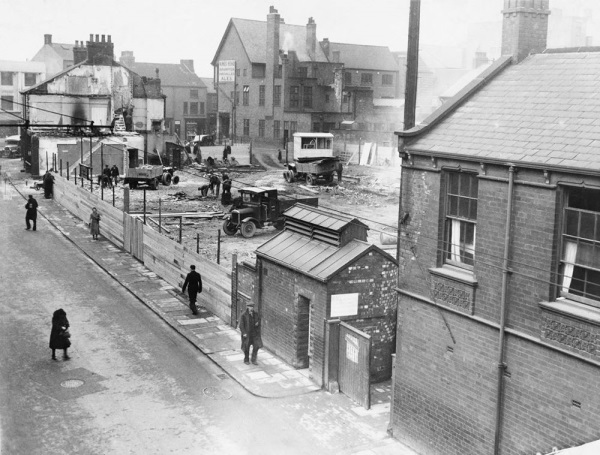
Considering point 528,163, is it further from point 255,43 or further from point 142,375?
point 255,43

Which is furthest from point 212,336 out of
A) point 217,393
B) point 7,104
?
point 7,104

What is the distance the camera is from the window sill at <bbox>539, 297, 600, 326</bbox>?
10368mm

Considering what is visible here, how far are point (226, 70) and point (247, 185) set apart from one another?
3610 centimetres

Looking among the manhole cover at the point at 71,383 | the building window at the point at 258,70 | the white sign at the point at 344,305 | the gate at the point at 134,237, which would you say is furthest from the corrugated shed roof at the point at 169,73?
the white sign at the point at 344,305

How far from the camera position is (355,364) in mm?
15547

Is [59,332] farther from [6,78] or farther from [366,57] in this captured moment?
[6,78]

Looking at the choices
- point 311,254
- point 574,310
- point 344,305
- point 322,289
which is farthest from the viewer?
point 311,254

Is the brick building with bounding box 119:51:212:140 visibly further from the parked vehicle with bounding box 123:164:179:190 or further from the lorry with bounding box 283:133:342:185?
the parked vehicle with bounding box 123:164:179:190

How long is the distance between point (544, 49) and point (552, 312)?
6.30 meters

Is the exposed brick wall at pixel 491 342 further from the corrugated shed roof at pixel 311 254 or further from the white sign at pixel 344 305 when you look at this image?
the corrugated shed roof at pixel 311 254

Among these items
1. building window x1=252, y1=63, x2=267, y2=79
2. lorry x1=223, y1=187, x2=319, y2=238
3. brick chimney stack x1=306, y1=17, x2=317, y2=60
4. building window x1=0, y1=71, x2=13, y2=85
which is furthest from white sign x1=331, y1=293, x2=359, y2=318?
building window x1=0, y1=71, x2=13, y2=85

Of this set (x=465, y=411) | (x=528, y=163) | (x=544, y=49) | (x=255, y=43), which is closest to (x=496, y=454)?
(x=465, y=411)

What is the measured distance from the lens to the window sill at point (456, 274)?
12383 mm

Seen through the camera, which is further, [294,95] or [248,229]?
[294,95]
